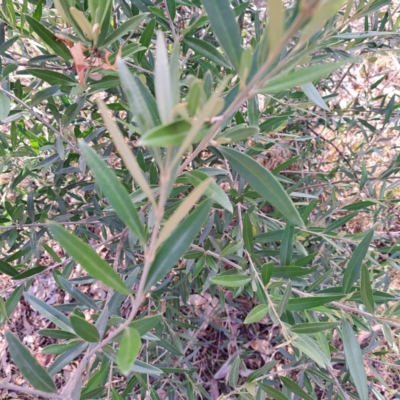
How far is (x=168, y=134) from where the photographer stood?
0.35 m

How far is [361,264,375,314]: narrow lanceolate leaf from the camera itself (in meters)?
0.78

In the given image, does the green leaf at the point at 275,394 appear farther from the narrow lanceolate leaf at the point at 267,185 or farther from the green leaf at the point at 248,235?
the narrow lanceolate leaf at the point at 267,185

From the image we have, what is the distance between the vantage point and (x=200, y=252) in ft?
3.59

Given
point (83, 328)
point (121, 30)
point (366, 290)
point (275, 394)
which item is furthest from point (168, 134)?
point (275, 394)

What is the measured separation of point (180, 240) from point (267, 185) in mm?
163

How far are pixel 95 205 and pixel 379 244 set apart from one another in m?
2.18

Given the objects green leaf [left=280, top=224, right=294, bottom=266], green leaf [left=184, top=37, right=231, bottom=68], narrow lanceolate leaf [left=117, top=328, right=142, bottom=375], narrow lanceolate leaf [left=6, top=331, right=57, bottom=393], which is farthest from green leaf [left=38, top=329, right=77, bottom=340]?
green leaf [left=184, top=37, right=231, bottom=68]

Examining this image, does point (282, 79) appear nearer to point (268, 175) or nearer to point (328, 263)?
point (268, 175)

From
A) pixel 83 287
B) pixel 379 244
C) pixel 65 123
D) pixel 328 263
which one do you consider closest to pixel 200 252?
pixel 65 123

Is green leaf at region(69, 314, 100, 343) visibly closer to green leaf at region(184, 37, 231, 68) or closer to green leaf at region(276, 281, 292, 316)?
green leaf at region(276, 281, 292, 316)

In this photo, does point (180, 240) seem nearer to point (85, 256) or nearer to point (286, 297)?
point (85, 256)

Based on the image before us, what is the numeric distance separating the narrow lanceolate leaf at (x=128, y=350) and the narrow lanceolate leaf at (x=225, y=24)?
16.0 inches

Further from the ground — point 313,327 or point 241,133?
point 241,133

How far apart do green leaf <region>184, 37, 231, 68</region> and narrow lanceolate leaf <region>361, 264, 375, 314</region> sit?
0.59m
